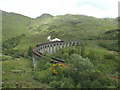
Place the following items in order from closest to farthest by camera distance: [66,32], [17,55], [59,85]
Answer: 1. [59,85]
2. [17,55]
3. [66,32]

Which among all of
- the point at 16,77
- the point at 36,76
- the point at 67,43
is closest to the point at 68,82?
the point at 36,76

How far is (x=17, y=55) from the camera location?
11238 cm

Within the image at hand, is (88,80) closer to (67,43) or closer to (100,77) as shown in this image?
(100,77)

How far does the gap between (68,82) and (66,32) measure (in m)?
142

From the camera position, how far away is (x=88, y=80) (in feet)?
141

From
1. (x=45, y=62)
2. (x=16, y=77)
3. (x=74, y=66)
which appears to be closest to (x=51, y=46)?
(x=45, y=62)

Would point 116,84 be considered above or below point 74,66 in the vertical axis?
below

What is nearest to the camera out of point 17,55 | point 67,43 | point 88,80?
point 88,80

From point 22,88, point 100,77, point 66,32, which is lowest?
point 22,88

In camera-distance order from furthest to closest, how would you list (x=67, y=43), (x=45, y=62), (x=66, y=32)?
1. (x=66, y=32)
2. (x=67, y=43)
3. (x=45, y=62)

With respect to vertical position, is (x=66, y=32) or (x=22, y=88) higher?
(x=66, y=32)

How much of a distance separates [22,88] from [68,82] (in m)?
11.1

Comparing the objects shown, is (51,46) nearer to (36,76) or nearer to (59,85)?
(36,76)

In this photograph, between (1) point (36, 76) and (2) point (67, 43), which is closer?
(1) point (36, 76)
